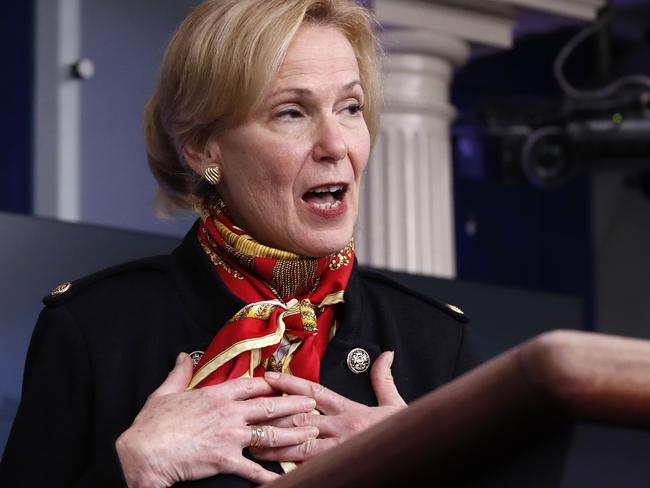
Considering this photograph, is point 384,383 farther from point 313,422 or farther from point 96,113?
point 96,113

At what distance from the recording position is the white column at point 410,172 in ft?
9.72

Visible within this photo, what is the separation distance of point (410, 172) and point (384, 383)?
178 centimetres

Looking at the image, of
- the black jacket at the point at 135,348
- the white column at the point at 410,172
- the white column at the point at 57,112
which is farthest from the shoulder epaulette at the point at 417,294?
the white column at the point at 57,112

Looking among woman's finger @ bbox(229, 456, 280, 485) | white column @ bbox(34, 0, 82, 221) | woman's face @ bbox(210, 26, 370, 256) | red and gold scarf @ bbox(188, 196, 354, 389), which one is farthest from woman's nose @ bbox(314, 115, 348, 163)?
white column @ bbox(34, 0, 82, 221)

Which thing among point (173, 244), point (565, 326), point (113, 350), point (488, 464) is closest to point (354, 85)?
point (113, 350)

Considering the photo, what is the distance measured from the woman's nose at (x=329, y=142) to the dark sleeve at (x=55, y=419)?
30 centimetres

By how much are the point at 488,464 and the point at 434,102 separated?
2.59 metres

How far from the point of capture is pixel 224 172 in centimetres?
134

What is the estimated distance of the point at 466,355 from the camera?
137 centimetres

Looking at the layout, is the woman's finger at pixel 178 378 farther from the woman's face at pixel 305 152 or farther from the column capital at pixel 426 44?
the column capital at pixel 426 44

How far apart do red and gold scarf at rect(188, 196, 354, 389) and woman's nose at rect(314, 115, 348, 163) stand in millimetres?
105

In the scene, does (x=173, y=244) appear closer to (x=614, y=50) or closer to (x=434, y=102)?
(x=434, y=102)

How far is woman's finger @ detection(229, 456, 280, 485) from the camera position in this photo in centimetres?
108

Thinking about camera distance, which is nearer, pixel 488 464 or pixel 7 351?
pixel 488 464
